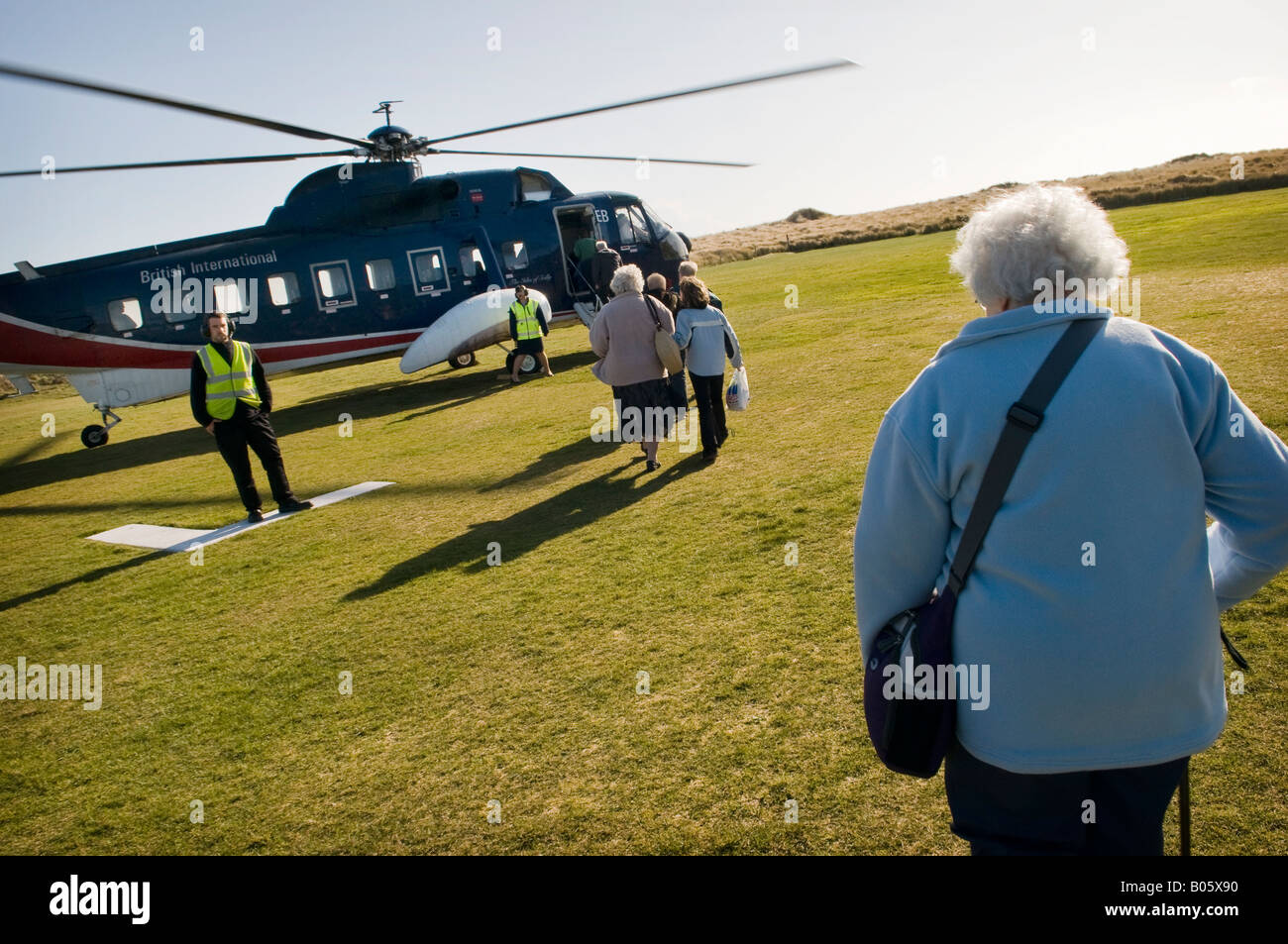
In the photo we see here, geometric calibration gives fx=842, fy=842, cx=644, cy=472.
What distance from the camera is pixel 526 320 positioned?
16.3 meters

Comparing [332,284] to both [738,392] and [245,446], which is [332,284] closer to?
[245,446]

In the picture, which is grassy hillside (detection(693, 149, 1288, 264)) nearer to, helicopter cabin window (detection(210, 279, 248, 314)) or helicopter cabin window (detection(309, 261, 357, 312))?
helicopter cabin window (detection(309, 261, 357, 312))

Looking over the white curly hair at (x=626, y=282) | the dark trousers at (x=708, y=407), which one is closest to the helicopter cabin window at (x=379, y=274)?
the white curly hair at (x=626, y=282)

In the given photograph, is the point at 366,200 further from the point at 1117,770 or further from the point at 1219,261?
the point at 1219,261

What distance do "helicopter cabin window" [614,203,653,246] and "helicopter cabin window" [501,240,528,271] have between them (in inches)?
80.2

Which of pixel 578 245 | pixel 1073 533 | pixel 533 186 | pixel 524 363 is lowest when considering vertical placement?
pixel 1073 533

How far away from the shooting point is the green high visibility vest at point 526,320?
53.2 feet

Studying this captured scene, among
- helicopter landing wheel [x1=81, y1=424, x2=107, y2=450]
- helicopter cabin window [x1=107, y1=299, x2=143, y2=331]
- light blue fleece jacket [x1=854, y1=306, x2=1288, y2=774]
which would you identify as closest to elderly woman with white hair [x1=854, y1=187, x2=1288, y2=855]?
light blue fleece jacket [x1=854, y1=306, x2=1288, y2=774]

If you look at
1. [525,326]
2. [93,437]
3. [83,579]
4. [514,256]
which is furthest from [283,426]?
[83,579]

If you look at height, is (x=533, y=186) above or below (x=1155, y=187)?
below

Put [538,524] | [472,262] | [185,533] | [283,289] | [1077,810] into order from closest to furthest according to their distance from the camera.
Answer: [1077,810], [538,524], [185,533], [283,289], [472,262]

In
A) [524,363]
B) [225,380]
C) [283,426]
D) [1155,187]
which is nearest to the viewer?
[225,380]

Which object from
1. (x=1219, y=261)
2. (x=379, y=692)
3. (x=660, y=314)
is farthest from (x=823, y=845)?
(x=1219, y=261)

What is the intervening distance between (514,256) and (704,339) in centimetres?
961
